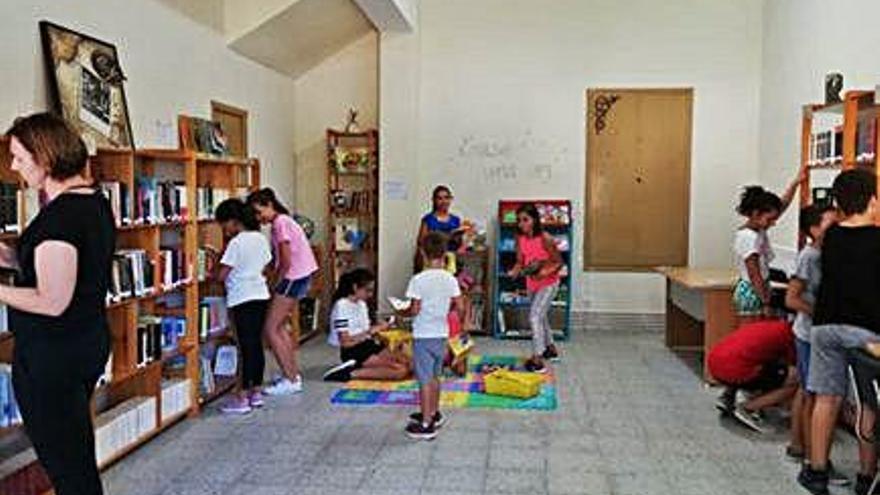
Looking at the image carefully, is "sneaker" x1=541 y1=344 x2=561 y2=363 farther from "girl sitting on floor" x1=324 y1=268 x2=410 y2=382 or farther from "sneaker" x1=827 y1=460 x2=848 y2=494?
"sneaker" x1=827 y1=460 x2=848 y2=494

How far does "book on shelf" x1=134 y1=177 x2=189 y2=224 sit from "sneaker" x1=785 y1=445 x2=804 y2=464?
12.0ft

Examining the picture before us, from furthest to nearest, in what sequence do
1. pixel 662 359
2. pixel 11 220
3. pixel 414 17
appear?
1. pixel 414 17
2. pixel 662 359
3. pixel 11 220

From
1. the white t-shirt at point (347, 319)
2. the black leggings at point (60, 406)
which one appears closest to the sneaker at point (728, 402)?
the white t-shirt at point (347, 319)

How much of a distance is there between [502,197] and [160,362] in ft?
14.7

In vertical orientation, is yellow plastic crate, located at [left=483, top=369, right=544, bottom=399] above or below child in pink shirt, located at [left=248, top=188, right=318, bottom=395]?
below

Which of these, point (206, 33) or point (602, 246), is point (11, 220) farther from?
point (602, 246)

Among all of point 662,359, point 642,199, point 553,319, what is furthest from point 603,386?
point 642,199

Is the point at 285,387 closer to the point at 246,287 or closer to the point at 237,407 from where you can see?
the point at 237,407

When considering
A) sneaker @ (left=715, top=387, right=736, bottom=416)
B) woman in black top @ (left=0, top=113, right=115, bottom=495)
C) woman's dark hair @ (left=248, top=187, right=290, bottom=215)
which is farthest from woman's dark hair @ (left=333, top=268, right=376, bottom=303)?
woman in black top @ (left=0, top=113, right=115, bottom=495)

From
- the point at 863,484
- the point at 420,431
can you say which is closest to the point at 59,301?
the point at 420,431

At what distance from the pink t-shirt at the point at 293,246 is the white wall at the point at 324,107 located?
112 inches

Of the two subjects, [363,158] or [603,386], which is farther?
[363,158]

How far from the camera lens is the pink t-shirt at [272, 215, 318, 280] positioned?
219 inches

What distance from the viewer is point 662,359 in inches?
274
